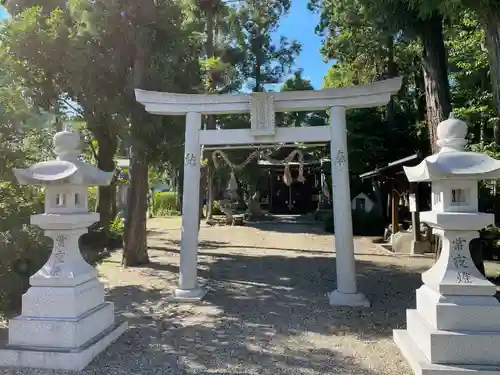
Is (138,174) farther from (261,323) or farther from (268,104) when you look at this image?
(261,323)

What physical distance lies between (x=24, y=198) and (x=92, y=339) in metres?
2.26

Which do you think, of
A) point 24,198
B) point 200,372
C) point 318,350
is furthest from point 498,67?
point 24,198

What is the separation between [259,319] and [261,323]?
19cm

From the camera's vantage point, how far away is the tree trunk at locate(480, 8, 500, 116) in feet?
15.9

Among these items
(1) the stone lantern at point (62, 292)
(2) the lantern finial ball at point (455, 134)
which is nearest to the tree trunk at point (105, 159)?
(1) the stone lantern at point (62, 292)

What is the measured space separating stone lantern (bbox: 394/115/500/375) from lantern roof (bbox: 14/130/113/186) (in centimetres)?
362

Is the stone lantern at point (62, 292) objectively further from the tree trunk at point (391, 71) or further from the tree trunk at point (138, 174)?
the tree trunk at point (391, 71)

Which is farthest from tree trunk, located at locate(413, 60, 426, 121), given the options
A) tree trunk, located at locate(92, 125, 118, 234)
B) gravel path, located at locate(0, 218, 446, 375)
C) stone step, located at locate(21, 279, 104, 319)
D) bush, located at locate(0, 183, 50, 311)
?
stone step, located at locate(21, 279, 104, 319)

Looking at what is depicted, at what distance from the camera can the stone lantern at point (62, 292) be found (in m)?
4.03

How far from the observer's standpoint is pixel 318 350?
14.8ft

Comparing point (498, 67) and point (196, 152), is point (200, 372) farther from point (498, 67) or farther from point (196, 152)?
point (498, 67)

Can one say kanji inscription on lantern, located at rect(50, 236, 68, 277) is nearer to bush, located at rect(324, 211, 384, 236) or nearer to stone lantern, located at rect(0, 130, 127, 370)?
stone lantern, located at rect(0, 130, 127, 370)

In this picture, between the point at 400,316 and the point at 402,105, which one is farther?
the point at 402,105

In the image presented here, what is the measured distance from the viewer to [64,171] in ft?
14.2
